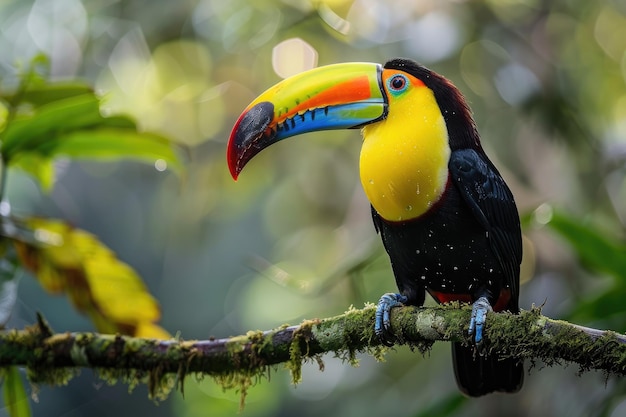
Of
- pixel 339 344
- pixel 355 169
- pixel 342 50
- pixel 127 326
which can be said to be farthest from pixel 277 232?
pixel 339 344

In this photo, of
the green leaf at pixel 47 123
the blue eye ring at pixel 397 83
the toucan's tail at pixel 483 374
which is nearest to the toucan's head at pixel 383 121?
the blue eye ring at pixel 397 83

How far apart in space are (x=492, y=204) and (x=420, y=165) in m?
0.33

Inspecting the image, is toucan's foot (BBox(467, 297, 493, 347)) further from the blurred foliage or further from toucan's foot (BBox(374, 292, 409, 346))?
the blurred foliage

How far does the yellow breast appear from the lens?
82.0 inches

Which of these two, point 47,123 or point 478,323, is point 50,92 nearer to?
point 47,123

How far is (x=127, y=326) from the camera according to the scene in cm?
270

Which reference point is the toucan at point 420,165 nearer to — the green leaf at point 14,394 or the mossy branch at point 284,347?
the mossy branch at point 284,347

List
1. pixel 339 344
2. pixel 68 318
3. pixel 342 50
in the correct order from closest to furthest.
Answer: pixel 339 344
pixel 342 50
pixel 68 318

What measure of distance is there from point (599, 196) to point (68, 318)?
671cm

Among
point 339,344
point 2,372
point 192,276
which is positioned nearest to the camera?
point 339,344

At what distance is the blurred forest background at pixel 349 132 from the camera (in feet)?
15.1

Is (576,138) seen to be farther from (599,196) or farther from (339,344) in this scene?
(339,344)

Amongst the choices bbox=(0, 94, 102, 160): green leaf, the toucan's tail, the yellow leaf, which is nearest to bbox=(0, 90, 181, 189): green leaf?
bbox=(0, 94, 102, 160): green leaf

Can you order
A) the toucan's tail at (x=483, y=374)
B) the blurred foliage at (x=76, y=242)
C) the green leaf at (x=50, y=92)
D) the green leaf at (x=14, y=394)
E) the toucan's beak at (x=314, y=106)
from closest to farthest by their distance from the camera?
the toucan's beak at (x=314, y=106) < the toucan's tail at (x=483, y=374) < the green leaf at (x=14, y=394) < the blurred foliage at (x=76, y=242) < the green leaf at (x=50, y=92)
